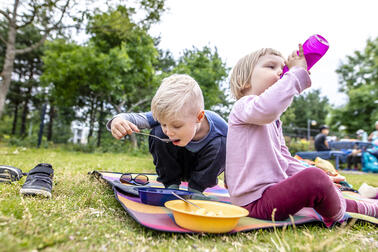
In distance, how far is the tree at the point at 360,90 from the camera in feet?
61.5

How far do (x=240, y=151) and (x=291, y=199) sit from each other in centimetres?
35

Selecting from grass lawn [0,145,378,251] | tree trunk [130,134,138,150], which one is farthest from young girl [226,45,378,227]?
tree trunk [130,134,138,150]

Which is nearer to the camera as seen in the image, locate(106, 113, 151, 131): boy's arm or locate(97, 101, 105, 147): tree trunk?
locate(106, 113, 151, 131): boy's arm

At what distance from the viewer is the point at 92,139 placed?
8.20 metres

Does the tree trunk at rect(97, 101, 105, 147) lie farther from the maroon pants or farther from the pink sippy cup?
the pink sippy cup

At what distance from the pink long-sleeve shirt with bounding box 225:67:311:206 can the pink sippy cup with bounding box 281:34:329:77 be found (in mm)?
124

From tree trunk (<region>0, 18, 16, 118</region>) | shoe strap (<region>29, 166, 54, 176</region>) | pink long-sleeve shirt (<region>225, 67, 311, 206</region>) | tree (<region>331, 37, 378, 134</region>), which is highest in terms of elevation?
tree (<region>331, 37, 378, 134</region>)

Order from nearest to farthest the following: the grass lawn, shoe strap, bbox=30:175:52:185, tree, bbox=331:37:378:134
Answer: the grass lawn, shoe strap, bbox=30:175:52:185, tree, bbox=331:37:378:134

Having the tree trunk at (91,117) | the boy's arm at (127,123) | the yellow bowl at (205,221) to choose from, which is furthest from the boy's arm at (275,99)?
the tree trunk at (91,117)

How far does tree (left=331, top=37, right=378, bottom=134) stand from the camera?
1873 cm

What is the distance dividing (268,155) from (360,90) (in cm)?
2172

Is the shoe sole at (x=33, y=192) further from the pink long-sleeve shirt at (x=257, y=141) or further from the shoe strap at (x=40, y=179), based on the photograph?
the pink long-sleeve shirt at (x=257, y=141)

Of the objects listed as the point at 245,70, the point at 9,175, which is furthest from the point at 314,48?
the point at 9,175

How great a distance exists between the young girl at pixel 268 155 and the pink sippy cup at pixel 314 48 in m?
0.03
